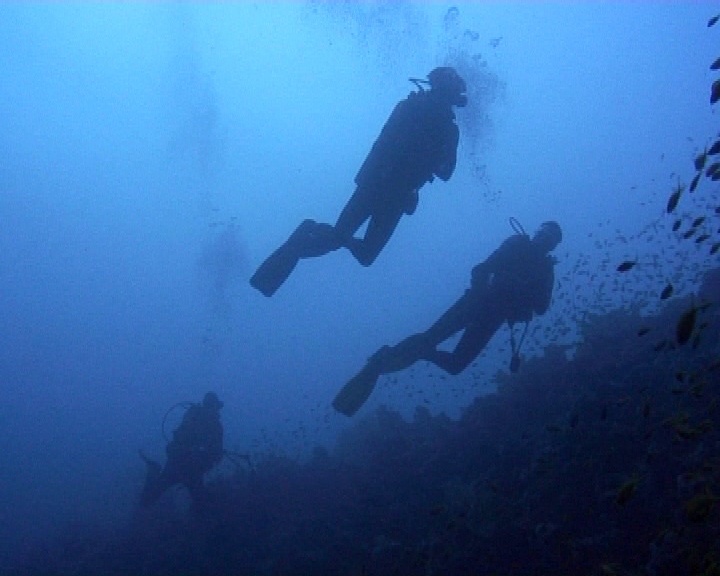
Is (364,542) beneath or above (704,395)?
above

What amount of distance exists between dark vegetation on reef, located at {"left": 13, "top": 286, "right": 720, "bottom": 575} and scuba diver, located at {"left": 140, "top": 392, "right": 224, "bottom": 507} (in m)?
0.61

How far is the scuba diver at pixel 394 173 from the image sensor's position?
863 centimetres

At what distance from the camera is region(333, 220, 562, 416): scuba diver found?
9.80 meters

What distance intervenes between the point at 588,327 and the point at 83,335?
301 feet

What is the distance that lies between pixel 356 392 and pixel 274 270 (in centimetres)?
254

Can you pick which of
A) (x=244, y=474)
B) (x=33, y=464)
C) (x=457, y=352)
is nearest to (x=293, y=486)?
(x=244, y=474)

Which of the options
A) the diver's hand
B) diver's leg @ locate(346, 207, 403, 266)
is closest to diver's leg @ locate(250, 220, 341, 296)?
diver's leg @ locate(346, 207, 403, 266)

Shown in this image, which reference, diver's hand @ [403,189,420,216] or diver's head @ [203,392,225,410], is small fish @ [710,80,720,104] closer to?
diver's hand @ [403,189,420,216]

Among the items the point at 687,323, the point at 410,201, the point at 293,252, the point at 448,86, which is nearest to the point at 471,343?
the point at 410,201

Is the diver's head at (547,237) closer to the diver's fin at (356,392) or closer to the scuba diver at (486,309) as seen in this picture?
the scuba diver at (486,309)

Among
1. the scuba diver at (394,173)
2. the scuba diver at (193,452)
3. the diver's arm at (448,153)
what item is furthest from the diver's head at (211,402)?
the diver's arm at (448,153)

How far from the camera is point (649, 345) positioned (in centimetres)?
1032

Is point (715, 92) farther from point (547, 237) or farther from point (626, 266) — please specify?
point (547, 237)

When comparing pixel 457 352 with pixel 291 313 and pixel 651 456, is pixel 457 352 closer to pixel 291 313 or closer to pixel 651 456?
pixel 651 456
